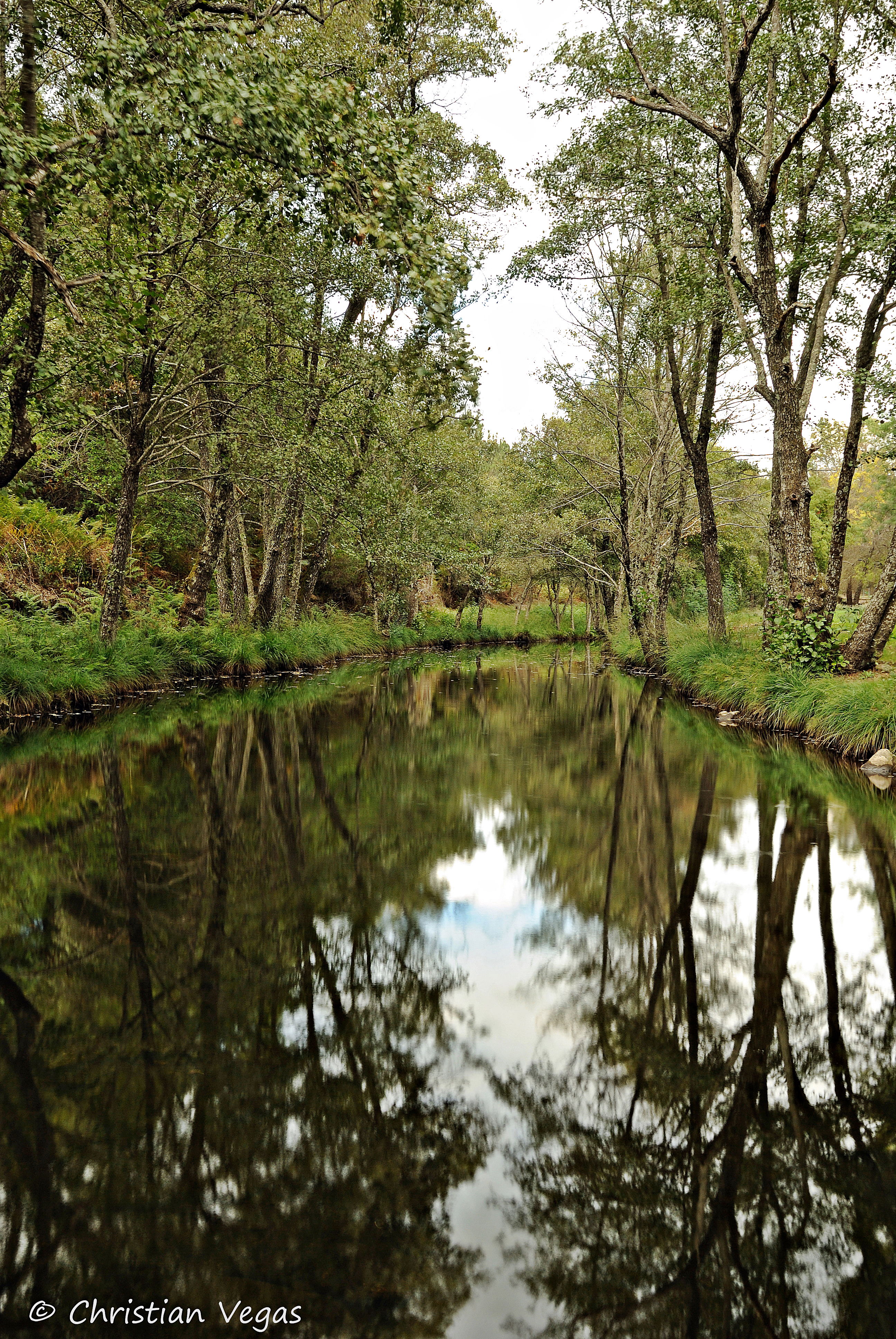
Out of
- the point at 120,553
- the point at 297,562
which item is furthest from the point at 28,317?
the point at 297,562

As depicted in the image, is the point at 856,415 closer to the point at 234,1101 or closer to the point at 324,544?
the point at 234,1101

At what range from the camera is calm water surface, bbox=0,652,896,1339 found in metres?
2.07

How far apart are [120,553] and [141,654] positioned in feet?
8.43

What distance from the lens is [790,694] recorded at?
500 inches

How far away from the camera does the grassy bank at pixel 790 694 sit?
33.2 feet

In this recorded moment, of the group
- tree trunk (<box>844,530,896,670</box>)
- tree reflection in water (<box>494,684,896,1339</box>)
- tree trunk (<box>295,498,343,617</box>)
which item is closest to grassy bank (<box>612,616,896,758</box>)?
tree trunk (<box>844,530,896,670</box>)

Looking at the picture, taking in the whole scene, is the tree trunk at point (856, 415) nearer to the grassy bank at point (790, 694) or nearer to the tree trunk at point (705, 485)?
the grassy bank at point (790, 694)

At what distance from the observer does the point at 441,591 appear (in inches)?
2277

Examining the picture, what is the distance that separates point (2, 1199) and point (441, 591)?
56134 millimetres

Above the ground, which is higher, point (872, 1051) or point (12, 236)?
point (12, 236)

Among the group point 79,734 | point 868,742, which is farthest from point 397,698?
point 868,742

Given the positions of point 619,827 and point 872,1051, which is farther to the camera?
point 619,827

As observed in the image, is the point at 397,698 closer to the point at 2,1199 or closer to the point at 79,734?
the point at 79,734

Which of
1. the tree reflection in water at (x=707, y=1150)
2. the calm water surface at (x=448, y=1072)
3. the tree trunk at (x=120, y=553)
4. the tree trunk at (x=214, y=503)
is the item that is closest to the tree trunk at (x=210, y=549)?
the tree trunk at (x=214, y=503)
